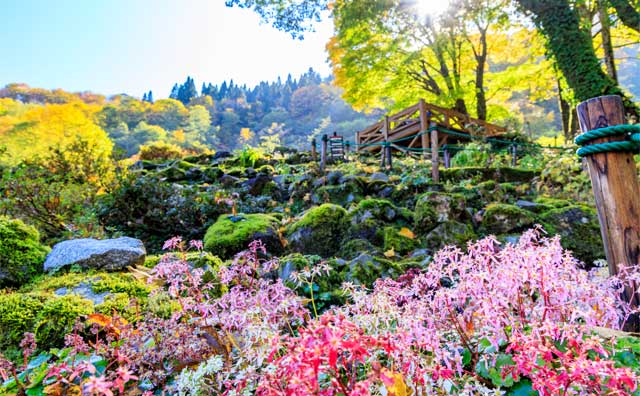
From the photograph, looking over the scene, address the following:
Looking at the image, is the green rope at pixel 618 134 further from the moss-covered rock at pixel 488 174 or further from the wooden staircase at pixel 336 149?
the wooden staircase at pixel 336 149

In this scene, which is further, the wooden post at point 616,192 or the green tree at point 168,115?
the green tree at point 168,115

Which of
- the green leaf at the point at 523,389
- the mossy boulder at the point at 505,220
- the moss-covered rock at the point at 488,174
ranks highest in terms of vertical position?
A: the moss-covered rock at the point at 488,174

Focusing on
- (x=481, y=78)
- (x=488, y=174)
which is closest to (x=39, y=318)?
(x=488, y=174)

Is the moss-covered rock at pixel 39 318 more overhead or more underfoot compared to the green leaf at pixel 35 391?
more overhead

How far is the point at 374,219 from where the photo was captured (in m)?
4.46

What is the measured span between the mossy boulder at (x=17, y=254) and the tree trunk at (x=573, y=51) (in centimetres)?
899

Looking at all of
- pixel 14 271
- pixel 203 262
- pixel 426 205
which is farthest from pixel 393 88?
pixel 14 271

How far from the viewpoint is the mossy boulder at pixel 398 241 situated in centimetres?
394

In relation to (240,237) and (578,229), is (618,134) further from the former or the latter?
(240,237)

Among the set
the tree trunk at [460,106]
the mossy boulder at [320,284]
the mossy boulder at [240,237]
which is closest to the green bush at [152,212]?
the mossy boulder at [240,237]

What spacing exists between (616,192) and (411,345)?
63.3 inches

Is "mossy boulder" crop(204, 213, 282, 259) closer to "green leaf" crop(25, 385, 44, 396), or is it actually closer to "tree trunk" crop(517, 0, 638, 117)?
"green leaf" crop(25, 385, 44, 396)

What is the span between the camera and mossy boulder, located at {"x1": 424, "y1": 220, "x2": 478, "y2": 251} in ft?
12.9

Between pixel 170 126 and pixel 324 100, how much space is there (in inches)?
1005
